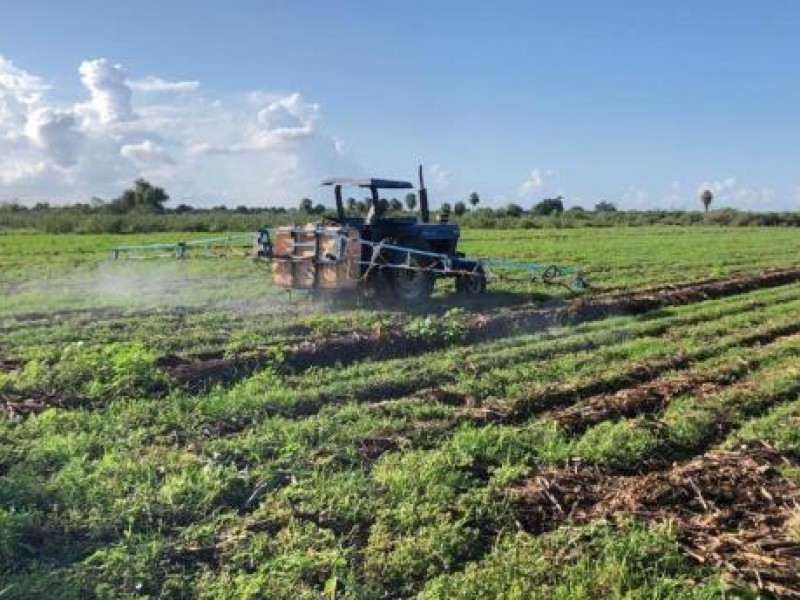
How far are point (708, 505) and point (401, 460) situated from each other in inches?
78.7

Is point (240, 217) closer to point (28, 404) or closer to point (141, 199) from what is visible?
point (141, 199)

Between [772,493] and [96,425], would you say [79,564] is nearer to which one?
[96,425]

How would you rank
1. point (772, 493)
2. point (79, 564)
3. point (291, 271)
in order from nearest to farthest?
1. point (79, 564)
2. point (772, 493)
3. point (291, 271)

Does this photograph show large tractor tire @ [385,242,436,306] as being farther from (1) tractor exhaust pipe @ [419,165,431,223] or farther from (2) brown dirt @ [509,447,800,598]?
(2) brown dirt @ [509,447,800,598]

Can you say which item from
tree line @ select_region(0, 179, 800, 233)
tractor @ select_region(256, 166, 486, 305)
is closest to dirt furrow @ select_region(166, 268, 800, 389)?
tractor @ select_region(256, 166, 486, 305)

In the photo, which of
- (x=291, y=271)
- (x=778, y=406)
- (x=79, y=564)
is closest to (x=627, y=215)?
(x=291, y=271)

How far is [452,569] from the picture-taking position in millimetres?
4473

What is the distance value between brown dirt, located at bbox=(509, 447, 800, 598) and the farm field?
18 millimetres

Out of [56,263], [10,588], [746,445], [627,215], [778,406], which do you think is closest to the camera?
[10,588]

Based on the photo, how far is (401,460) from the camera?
587 centimetres

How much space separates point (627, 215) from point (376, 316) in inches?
2336

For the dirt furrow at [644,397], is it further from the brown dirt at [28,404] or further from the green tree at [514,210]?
the green tree at [514,210]

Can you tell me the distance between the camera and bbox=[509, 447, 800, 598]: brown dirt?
445 centimetres

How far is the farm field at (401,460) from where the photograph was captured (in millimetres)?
4383
